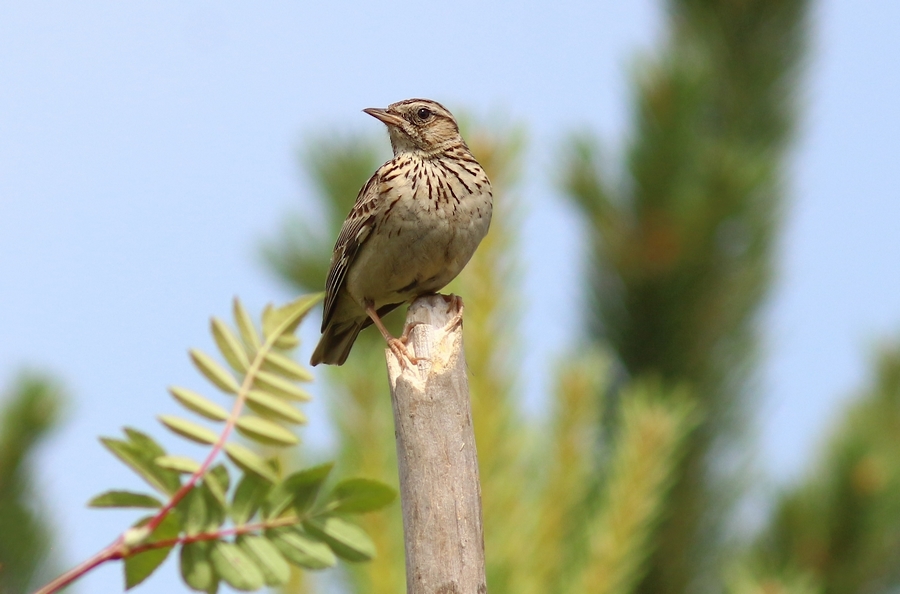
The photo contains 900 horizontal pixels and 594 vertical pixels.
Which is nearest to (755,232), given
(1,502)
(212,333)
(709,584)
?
(709,584)

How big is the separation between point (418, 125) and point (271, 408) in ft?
12.9

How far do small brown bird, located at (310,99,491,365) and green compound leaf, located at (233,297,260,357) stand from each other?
8.28 feet

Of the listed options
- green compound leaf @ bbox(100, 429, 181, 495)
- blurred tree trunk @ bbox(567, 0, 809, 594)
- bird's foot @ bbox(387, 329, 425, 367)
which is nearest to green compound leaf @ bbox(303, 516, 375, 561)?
green compound leaf @ bbox(100, 429, 181, 495)

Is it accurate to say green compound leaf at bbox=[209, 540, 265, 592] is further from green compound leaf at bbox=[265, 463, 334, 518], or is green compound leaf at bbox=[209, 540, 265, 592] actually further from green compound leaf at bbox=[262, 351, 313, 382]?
green compound leaf at bbox=[262, 351, 313, 382]

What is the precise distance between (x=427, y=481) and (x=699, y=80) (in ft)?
20.7

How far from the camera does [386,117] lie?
6.16m

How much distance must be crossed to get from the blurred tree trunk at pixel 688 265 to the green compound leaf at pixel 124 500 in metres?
6.70

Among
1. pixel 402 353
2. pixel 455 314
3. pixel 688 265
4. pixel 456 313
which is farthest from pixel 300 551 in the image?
pixel 688 265

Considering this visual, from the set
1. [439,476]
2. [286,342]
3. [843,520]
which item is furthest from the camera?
[843,520]

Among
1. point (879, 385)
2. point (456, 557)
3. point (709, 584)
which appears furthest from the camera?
point (879, 385)

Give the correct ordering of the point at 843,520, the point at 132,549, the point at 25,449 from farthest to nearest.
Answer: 1. the point at 843,520
2. the point at 25,449
3. the point at 132,549

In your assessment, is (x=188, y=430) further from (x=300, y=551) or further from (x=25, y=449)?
(x=25, y=449)

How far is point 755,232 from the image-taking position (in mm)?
9016

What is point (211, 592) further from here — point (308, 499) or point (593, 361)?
point (593, 361)
